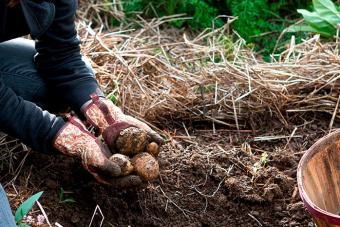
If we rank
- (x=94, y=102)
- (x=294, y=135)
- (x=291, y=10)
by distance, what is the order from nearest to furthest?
(x=94, y=102) → (x=294, y=135) → (x=291, y=10)

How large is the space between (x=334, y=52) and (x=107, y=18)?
3.73 ft

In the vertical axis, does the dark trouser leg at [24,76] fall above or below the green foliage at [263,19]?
above

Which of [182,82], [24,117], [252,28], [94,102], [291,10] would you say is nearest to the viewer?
[24,117]

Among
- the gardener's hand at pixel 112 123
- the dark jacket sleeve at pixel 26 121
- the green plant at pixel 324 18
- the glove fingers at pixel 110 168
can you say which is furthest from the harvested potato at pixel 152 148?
the green plant at pixel 324 18

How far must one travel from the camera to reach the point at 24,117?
83.7 inches

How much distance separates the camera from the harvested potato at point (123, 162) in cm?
203

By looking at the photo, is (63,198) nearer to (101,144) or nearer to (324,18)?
(101,144)

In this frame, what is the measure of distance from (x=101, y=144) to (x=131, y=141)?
0.29 feet

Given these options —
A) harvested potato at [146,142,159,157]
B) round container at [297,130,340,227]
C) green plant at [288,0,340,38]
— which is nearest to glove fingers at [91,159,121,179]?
harvested potato at [146,142,159,157]

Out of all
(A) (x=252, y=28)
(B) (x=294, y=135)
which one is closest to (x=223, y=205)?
(B) (x=294, y=135)

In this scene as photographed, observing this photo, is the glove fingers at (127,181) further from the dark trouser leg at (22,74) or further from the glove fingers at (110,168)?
the dark trouser leg at (22,74)

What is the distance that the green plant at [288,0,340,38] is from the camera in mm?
3074

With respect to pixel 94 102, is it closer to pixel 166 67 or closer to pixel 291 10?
pixel 166 67

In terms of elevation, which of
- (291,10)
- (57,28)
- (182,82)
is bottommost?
(291,10)
